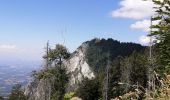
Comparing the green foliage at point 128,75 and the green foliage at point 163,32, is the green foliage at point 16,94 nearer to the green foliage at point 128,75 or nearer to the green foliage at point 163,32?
the green foliage at point 128,75

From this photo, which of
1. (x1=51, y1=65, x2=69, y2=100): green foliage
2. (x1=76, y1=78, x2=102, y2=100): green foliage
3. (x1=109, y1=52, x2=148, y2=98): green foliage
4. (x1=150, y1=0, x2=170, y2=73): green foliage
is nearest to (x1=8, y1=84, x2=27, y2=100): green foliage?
(x1=76, y1=78, x2=102, y2=100): green foliage

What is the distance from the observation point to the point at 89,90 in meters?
95.2

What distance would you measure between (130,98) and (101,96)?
9410 centimetres

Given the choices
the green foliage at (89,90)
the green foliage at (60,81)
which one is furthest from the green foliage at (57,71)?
the green foliage at (89,90)

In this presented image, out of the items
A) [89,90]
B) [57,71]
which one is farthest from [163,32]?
[89,90]

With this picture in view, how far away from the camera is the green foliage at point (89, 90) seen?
9306cm

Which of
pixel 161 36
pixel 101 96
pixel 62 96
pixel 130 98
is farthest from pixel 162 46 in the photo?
pixel 101 96

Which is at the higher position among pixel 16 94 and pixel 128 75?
pixel 128 75

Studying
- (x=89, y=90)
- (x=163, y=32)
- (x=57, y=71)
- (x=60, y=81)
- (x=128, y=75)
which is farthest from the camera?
(x=128, y=75)

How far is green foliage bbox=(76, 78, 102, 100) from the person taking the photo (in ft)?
305

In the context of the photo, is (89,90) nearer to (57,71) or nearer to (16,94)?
(16,94)

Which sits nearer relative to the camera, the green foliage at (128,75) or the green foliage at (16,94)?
the green foliage at (128,75)

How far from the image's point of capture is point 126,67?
108812 millimetres

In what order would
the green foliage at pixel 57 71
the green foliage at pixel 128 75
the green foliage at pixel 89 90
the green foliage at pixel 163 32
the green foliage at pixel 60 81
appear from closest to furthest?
the green foliage at pixel 163 32 → the green foliage at pixel 57 71 → the green foliage at pixel 60 81 → the green foliage at pixel 89 90 → the green foliage at pixel 128 75
